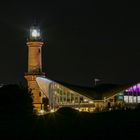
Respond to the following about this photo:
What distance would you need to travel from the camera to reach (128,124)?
35.9m

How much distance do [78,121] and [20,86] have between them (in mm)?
29720

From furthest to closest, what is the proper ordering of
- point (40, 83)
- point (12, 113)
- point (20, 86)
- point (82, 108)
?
point (40, 83) < point (82, 108) < point (20, 86) < point (12, 113)

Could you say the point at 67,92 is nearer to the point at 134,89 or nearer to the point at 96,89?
the point at 96,89

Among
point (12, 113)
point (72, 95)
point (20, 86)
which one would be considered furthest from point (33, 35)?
point (12, 113)

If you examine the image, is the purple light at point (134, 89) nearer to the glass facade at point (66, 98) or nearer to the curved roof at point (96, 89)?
the curved roof at point (96, 89)

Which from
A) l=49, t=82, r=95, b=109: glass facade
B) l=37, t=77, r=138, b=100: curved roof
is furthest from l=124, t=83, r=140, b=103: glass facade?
l=49, t=82, r=95, b=109: glass facade

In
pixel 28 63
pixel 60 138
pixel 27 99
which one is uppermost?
pixel 28 63

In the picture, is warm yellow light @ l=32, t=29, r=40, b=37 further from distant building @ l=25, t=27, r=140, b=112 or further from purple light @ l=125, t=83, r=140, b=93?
purple light @ l=125, t=83, r=140, b=93

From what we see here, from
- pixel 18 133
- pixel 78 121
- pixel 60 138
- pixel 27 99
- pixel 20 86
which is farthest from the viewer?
pixel 20 86

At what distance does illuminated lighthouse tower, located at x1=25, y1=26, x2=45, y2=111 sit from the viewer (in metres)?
100

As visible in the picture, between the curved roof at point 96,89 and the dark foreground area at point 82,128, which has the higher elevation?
the curved roof at point 96,89

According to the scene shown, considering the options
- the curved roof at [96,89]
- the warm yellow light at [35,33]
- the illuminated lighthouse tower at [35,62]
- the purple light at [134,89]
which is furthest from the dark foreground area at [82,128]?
the warm yellow light at [35,33]

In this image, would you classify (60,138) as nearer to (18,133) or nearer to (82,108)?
(18,133)

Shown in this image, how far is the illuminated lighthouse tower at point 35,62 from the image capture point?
100 metres
